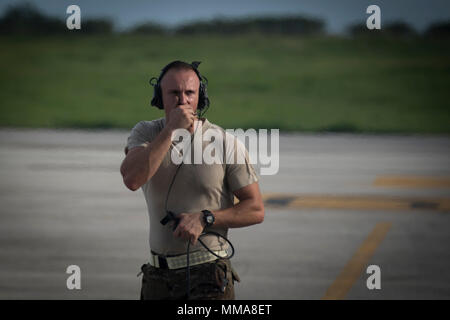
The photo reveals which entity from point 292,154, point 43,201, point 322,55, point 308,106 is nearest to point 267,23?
point 322,55

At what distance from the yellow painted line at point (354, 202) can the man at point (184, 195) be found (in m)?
9.61

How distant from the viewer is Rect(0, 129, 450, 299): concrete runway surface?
819 cm

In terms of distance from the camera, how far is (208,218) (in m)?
3.61

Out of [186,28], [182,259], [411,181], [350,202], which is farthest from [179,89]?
[186,28]

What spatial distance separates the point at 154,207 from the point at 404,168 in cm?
1625

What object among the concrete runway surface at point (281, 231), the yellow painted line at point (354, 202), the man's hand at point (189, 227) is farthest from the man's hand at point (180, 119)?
the yellow painted line at point (354, 202)

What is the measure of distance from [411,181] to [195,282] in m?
13.6

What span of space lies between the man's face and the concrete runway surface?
4384mm

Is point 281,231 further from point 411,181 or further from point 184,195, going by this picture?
point 184,195

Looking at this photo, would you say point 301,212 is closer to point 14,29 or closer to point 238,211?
point 238,211

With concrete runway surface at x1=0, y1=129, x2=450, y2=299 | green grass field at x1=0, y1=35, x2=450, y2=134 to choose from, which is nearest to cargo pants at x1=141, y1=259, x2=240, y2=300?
concrete runway surface at x1=0, y1=129, x2=450, y2=299

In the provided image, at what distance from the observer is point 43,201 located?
1396 cm

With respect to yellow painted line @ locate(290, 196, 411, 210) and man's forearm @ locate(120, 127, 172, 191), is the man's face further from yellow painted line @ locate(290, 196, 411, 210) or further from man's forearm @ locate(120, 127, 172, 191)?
yellow painted line @ locate(290, 196, 411, 210)

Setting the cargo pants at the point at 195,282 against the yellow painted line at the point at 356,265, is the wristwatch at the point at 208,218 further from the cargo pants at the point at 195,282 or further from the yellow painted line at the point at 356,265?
the yellow painted line at the point at 356,265
